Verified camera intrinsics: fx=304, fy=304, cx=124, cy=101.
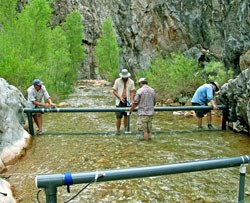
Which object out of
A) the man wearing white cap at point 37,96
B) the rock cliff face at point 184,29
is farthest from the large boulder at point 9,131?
the rock cliff face at point 184,29

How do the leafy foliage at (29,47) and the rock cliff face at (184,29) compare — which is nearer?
the rock cliff face at (184,29)

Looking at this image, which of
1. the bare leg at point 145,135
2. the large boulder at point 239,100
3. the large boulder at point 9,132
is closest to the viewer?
the large boulder at point 9,132

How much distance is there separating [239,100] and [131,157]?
13.3 ft

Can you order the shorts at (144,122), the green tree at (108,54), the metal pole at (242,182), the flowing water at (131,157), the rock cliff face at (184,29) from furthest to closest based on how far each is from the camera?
the green tree at (108,54) < the rock cliff face at (184,29) < the shorts at (144,122) < the flowing water at (131,157) < the metal pole at (242,182)

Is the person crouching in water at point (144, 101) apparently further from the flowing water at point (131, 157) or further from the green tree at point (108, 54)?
the green tree at point (108, 54)

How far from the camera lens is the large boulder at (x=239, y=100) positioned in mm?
8755

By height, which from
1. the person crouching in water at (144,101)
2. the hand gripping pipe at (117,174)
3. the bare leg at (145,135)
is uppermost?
the person crouching in water at (144,101)

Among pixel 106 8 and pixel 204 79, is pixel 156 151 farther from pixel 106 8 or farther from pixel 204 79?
pixel 106 8

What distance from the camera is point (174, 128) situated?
10547 millimetres

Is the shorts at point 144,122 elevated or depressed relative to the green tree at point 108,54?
depressed

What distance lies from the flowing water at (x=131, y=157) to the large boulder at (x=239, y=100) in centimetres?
40

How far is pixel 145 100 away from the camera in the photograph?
8.25 metres

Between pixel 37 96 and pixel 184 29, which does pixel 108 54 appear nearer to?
pixel 184 29

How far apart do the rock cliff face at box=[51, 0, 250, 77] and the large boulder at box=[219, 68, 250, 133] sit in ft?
8.39
